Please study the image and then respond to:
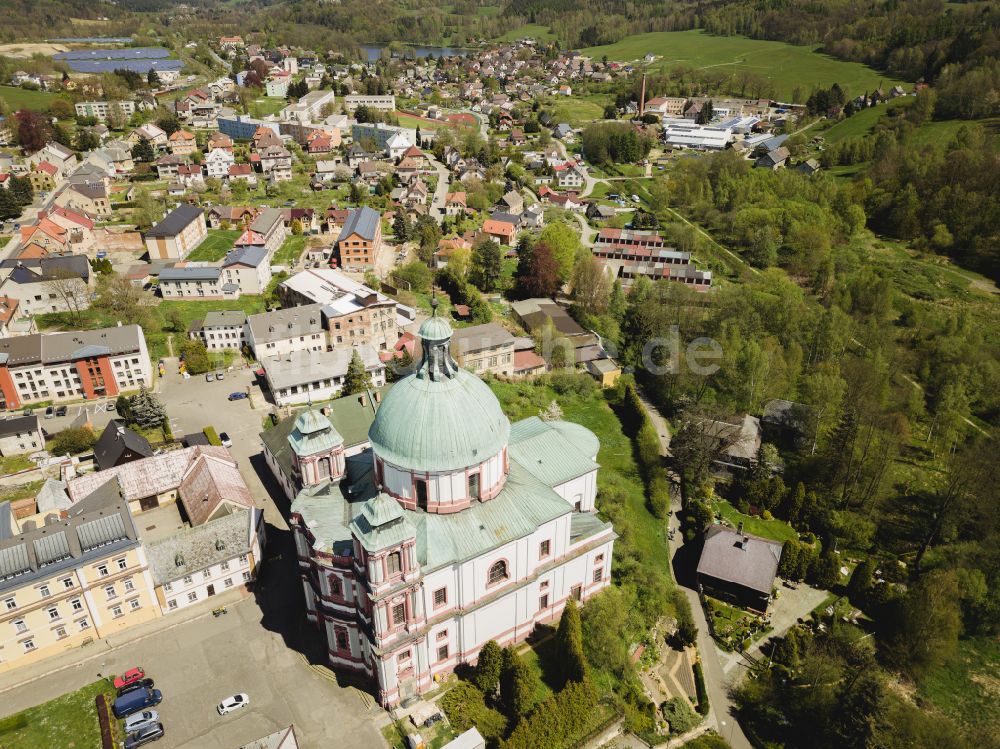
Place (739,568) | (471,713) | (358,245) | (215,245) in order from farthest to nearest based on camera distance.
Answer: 1. (215,245)
2. (358,245)
3. (739,568)
4. (471,713)

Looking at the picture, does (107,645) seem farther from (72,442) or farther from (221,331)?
(221,331)

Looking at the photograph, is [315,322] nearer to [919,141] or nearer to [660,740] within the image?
[660,740]

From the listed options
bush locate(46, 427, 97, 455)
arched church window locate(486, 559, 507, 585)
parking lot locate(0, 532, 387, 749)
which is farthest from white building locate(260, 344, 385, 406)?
arched church window locate(486, 559, 507, 585)

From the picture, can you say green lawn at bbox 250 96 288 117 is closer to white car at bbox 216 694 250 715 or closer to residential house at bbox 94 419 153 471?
residential house at bbox 94 419 153 471

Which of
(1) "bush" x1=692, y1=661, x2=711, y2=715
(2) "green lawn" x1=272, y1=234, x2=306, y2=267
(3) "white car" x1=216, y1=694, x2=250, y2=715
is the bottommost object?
(1) "bush" x1=692, y1=661, x2=711, y2=715

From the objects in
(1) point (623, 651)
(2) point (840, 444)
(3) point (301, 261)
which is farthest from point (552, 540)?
(3) point (301, 261)

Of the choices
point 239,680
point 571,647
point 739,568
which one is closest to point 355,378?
point 239,680

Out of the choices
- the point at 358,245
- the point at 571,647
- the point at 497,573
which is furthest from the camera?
the point at 358,245
